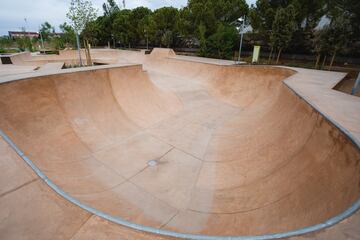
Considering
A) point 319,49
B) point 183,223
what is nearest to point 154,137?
point 183,223

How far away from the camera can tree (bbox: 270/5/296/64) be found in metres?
16.0

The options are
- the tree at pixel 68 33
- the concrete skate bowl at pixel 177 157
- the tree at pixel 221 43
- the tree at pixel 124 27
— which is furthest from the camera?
the tree at pixel 124 27

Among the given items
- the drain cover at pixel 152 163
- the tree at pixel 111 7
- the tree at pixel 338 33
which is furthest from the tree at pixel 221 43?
the tree at pixel 111 7

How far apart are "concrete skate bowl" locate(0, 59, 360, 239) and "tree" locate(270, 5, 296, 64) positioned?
12430 millimetres

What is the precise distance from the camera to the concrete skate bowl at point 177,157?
2.91m

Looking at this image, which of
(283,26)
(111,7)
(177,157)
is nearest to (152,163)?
(177,157)

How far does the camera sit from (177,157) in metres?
5.98

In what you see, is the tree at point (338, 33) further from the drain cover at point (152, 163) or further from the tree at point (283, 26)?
the drain cover at point (152, 163)

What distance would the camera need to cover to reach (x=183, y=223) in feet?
12.0

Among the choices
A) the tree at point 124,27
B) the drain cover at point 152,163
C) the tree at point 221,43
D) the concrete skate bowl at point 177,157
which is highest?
the tree at point 124,27

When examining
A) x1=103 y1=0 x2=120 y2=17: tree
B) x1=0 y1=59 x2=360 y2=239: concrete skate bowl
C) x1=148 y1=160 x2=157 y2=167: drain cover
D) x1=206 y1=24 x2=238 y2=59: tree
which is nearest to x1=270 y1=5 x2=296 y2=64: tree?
x1=206 y1=24 x2=238 y2=59: tree

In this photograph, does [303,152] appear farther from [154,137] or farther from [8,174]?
[8,174]

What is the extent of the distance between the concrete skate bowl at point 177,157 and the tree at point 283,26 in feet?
40.8

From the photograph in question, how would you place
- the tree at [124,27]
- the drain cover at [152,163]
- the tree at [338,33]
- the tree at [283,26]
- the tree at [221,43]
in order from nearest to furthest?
the drain cover at [152,163], the tree at [338,33], the tree at [283,26], the tree at [221,43], the tree at [124,27]
